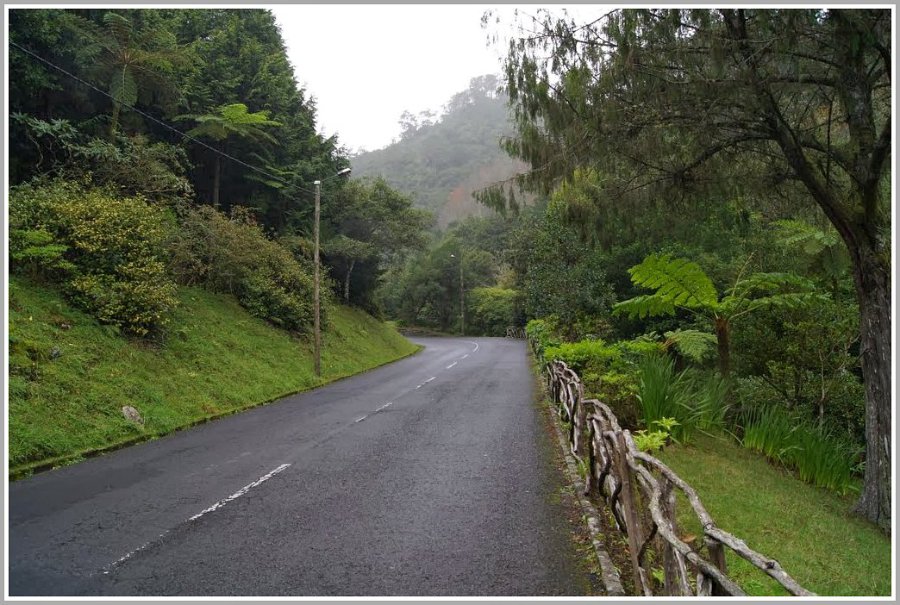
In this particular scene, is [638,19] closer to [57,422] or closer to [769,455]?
[769,455]

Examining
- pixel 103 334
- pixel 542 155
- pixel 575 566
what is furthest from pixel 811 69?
pixel 103 334

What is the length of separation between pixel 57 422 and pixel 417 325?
49723mm

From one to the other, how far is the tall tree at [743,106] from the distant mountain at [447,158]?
202ft

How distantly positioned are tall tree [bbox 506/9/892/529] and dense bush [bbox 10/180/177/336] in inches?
413

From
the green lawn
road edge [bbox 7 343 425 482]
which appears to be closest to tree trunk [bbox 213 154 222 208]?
road edge [bbox 7 343 425 482]

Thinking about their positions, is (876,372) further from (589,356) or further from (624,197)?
(589,356)

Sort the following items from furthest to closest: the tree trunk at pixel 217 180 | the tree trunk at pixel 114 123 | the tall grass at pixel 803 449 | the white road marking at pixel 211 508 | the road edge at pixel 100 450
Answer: the tree trunk at pixel 217 180, the tree trunk at pixel 114 123, the tall grass at pixel 803 449, the road edge at pixel 100 450, the white road marking at pixel 211 508

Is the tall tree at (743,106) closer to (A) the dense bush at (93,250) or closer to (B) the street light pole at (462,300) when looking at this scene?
(A) the dense bush at (93,250)

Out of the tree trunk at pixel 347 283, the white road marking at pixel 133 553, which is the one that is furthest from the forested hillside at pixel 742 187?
the tree trunk at pixel 347 283

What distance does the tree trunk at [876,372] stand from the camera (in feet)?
22.1

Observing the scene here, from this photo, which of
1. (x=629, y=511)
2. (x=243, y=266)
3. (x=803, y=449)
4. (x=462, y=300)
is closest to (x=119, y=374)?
(x=243, y=266)

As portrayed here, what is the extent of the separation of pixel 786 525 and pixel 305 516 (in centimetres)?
514

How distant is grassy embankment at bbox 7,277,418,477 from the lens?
9.09m

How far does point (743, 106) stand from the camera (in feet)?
21.6
